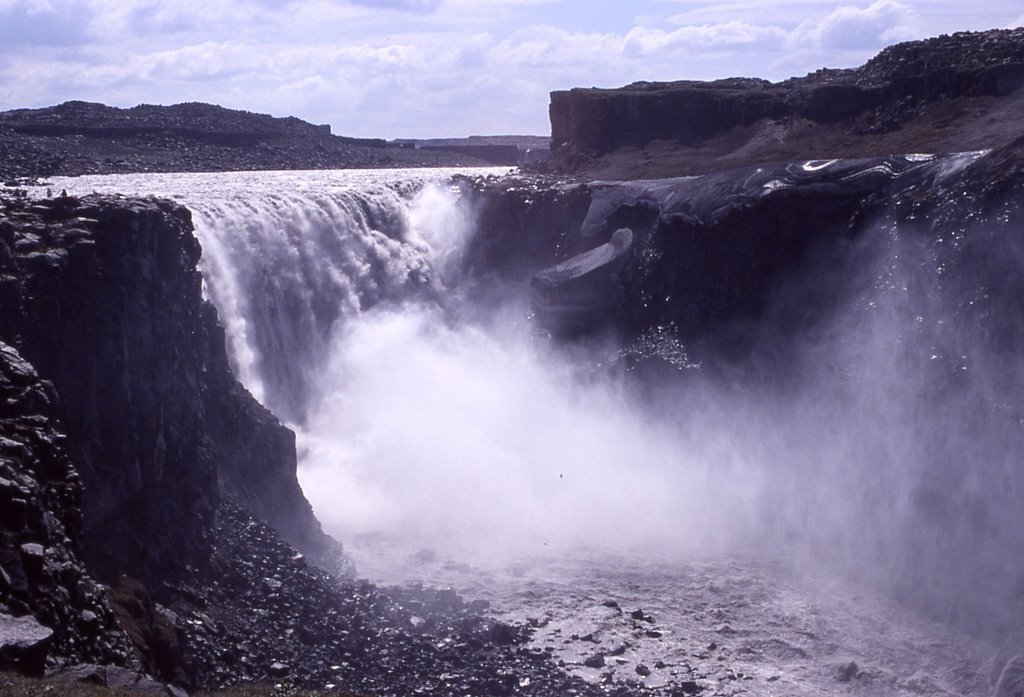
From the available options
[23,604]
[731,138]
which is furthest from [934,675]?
[731,138]

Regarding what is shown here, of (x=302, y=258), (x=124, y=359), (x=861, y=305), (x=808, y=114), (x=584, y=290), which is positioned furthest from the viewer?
(x=808, y=114)

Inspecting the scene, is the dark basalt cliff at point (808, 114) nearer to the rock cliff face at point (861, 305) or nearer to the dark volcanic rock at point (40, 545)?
the rock cliff face at point (861, 305)

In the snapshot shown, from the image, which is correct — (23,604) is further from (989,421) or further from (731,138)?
(731,138)

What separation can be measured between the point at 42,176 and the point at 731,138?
20.5 metres

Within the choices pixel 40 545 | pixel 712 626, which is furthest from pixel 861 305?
pixel 40 545

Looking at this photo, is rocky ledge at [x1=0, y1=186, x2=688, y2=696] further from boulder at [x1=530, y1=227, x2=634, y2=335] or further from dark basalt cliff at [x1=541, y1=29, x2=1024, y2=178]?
dark basalt cliff at [x1=541, y1=29, x2=1024, y2=178]

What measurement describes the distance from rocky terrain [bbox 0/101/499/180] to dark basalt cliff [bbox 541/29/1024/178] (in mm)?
13257

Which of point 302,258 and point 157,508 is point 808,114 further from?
point 157,508

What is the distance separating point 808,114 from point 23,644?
32.2 metres

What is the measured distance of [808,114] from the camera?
36.3 meters

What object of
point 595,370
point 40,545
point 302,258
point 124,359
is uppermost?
point 302,258

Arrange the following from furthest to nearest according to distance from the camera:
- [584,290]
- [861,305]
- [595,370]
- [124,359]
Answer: [584,290]
[595,370]
[861,305]
[124,359]

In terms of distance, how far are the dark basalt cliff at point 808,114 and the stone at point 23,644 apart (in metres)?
23.8

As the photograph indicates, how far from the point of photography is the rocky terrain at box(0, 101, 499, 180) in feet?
125
